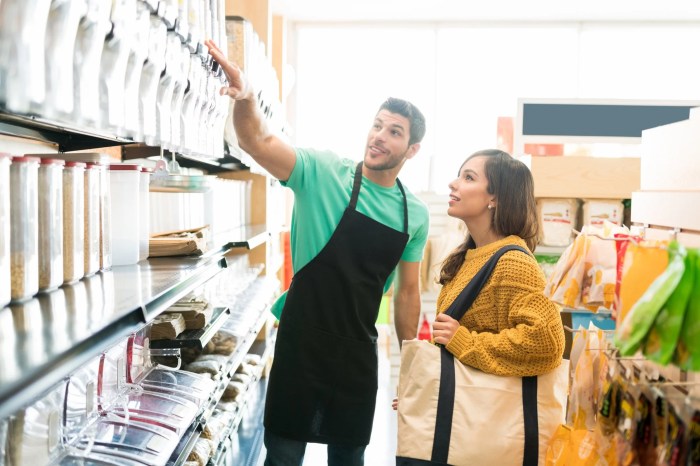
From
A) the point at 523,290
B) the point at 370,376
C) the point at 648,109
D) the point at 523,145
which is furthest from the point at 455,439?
the point at 648,109

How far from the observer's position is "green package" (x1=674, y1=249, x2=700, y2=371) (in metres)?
1.07

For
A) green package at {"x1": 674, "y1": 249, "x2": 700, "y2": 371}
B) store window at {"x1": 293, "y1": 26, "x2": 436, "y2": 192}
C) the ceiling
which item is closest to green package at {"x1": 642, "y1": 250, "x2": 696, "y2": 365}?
green package at {"x1": 674, "y1": 249, "x2": 700, "y2": 371}

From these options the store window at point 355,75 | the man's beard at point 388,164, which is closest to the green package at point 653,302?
the man's beard at point 388,164

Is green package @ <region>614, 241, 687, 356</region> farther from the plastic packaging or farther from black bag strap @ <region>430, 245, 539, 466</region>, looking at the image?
the plastic packaging

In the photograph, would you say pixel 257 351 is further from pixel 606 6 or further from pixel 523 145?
pixel 606 6

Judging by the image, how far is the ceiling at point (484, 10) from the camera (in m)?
7.30

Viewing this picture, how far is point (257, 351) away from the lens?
4.64 metres

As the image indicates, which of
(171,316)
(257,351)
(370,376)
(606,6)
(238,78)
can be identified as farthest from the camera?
(606,6)

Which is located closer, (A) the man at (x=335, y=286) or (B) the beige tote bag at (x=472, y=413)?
(B) the beige tote bag at (x=472, y=413)

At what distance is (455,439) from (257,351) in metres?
2.87

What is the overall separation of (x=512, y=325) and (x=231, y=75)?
116 centimetres

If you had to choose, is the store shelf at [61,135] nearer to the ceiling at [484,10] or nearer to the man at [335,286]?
the man at [335,286]

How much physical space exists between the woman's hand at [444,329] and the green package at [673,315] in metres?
0.99

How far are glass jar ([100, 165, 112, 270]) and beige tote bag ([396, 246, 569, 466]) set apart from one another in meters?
0.92
